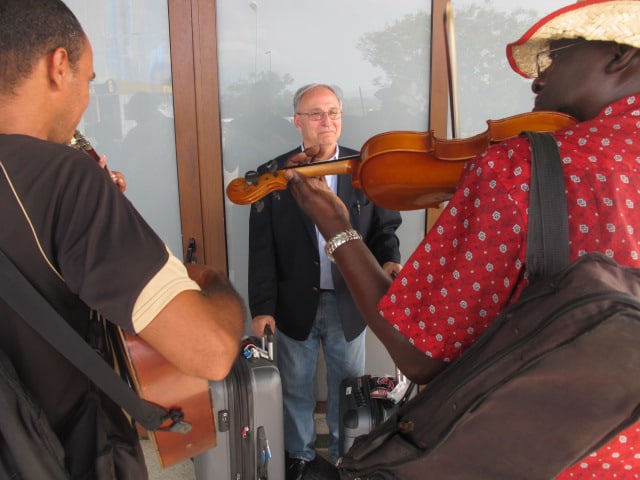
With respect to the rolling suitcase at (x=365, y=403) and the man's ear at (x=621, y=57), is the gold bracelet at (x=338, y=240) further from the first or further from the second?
the rolling suitcase at (x=365, y=403)

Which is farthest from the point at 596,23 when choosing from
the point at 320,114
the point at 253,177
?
the point at 320,114

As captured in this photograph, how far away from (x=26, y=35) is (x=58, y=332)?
0.50 meters

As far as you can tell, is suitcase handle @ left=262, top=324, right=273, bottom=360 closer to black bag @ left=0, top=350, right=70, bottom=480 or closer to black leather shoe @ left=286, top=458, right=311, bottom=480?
black leather shoe @ left=286, top=458, right=311, bottom=480

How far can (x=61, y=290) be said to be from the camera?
0.79m

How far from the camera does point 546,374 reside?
23.2 inches

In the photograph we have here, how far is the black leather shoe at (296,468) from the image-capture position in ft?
7.23

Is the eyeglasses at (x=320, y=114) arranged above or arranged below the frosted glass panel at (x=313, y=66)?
below

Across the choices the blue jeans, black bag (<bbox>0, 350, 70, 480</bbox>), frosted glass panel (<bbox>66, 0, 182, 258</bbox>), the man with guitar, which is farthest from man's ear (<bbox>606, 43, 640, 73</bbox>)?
frosted glass panel (<bbox>66, 0, 182, 258</bbox>)

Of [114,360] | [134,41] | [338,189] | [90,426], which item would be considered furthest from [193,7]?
[90,426]

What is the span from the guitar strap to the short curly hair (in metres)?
0.20

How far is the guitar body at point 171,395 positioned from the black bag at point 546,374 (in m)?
0.44

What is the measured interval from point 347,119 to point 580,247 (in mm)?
1883

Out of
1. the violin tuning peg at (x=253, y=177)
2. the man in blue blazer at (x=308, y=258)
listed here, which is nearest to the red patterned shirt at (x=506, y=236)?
the violin tuning peg at (x=253, y=177)

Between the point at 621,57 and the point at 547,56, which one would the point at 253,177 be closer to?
the point at 547,56
